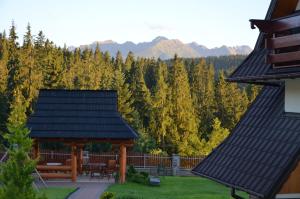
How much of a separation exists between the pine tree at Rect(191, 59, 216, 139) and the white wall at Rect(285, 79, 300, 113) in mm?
51691

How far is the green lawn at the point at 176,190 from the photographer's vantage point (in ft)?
69.6

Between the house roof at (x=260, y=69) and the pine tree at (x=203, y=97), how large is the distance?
50545 millimetres

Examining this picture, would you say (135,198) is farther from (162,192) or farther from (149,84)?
(149,84)

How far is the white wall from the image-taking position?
7934 mm

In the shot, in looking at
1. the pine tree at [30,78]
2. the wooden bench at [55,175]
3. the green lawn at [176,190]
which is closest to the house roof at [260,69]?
the green lawn at [176,190]

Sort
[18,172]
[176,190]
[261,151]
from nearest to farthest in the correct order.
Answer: [261,151] < [18,172] < [176,190]

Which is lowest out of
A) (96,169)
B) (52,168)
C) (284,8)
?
(96,169)

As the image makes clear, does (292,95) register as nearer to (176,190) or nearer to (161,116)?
(176,190)

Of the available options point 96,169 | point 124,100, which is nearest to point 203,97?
point 124,100

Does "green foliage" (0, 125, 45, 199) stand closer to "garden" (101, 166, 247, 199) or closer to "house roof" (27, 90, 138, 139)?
"garden" (101, 166, 247, 199)

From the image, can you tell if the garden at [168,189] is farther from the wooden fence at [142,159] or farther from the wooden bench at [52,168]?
the wooden fence at [142,159]

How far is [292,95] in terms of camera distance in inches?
319

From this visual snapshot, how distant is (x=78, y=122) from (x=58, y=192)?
5.48 m

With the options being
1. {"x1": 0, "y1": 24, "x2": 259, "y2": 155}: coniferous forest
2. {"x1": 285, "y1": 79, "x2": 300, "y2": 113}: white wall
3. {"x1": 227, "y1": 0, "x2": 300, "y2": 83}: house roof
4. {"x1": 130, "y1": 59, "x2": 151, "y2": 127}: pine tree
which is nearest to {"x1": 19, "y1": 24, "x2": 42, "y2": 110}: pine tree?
{"x1": 0, "y1": 24, "x2": 259, "y2": 155}: coniferous forest
